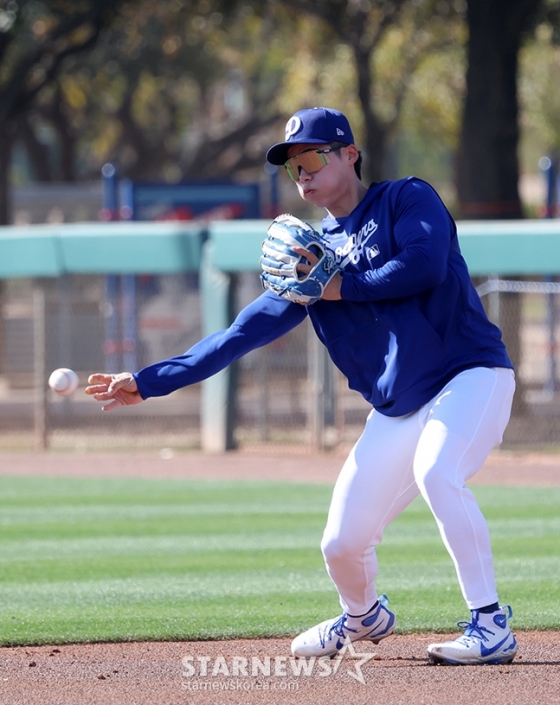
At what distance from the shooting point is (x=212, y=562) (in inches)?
282

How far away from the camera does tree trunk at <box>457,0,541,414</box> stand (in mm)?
15672

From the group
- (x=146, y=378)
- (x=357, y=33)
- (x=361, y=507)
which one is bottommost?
(x=361, y=507)

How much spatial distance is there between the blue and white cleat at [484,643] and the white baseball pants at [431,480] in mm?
61

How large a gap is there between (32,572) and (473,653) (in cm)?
330

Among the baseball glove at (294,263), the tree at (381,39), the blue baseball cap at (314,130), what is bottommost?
the baseball glove at (294,263)

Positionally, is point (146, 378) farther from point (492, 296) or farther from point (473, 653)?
point (492, 296)

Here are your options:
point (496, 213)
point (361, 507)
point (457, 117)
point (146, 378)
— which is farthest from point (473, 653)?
point (457, 117)

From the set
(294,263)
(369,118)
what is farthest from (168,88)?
(294,263)

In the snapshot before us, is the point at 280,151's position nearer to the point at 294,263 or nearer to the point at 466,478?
the point at 294,263

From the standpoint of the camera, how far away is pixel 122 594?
6188 millimetres

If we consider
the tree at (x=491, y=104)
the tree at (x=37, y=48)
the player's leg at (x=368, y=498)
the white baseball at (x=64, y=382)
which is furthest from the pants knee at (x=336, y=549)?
the tree at (x=37, y=48)

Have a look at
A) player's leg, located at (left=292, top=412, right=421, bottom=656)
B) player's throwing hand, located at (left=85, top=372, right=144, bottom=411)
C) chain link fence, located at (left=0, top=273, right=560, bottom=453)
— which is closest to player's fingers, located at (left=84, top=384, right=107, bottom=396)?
player's throwing hand, located at (left=85, top=372, right=144, bottom=411)

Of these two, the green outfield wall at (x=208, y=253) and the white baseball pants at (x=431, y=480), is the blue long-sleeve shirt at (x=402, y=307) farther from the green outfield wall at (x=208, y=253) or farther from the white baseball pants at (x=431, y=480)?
the green outfield wall at (x=208, y=253)

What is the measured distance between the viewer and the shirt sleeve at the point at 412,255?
4117 millimetres
